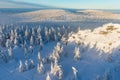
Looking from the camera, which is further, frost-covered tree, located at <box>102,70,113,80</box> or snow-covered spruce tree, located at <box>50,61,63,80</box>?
snow-covered spruce tree, located at <box>50,61,63,80</box>

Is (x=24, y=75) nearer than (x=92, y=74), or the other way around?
(x=92, y=74)

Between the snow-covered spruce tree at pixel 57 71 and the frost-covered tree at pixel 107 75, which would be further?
the snow-covered spruce tree at pixel 57 71

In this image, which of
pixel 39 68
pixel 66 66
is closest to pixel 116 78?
pixel 66 66

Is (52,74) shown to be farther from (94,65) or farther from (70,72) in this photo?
(94,65)

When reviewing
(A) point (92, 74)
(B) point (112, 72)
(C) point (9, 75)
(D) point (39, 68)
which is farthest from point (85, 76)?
(C) point (9, 75)

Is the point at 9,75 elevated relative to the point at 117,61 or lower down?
lower down

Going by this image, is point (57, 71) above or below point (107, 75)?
below

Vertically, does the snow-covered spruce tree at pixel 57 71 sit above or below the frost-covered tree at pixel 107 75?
below

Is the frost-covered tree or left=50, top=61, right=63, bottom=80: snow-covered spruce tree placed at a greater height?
the frost-covered tree

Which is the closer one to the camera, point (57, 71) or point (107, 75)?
point (107, 75)
